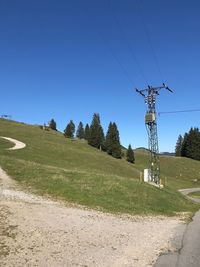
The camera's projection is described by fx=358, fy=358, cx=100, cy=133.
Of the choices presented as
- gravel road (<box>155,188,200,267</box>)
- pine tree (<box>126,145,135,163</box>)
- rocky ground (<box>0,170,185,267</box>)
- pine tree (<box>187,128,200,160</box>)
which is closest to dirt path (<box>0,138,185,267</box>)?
rocky ground (<box>0,170,185,267</box>)

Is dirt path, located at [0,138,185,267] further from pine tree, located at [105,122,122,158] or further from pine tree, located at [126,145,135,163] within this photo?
pine tree, located at [126,145,135,163]

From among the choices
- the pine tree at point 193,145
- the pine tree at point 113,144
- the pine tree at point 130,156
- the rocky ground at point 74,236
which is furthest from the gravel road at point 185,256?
the pine tree at point 193,145

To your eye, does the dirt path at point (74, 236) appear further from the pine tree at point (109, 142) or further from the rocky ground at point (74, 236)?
the pine tree at point (109, 142)

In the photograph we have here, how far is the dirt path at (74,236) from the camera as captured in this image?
11.9m

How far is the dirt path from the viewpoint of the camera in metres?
11.9

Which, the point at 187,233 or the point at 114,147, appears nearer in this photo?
the point at 187,233

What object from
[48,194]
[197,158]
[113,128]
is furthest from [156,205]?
[197,158]

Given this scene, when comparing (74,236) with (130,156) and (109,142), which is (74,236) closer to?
(130,156)

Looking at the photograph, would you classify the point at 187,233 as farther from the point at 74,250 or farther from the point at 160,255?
the point at 74,250

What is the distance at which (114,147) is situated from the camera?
106000 millimetres

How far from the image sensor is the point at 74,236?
15000 millimetres

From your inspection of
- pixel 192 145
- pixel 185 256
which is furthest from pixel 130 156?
pixel 185 256

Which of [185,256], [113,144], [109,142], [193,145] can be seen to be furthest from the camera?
[193,145]

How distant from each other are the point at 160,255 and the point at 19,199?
1195 centimetres
